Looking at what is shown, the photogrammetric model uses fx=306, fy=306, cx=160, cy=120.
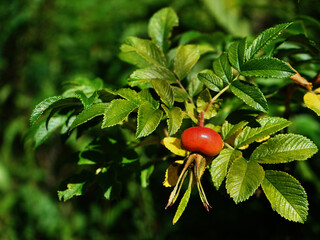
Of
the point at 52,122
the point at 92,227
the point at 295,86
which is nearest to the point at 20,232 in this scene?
the point at 92,227

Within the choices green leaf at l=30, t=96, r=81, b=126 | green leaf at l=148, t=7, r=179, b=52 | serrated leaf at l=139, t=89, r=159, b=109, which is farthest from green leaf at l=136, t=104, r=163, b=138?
green leaf at l=148, t=7, r=179, b=52

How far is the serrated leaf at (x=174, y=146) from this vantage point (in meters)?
0.46

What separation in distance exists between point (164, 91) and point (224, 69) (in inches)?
4.5

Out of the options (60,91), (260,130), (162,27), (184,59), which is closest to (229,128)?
(260,130)

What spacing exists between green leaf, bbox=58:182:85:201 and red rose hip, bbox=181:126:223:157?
219 millimetres

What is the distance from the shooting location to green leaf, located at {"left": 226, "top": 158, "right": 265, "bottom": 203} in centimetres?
40

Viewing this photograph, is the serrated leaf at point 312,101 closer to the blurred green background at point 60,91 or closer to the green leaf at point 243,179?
the green leaf at point 243,179

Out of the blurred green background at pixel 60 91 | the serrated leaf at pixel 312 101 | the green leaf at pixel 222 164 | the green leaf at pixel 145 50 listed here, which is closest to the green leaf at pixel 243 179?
the green leaf at pixel 222 164

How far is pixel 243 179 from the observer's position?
42 centimetres

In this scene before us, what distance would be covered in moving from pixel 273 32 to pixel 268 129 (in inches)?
5.7

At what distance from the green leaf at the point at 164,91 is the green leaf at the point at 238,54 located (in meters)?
0.12

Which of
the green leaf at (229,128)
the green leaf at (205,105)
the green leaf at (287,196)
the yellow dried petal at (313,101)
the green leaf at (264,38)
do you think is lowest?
the green leaf at (287,196)

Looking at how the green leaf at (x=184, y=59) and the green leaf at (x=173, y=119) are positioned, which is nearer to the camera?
the green leaf at (x=173, y=119)

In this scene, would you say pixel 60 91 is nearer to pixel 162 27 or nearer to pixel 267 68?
pixel 162 27
